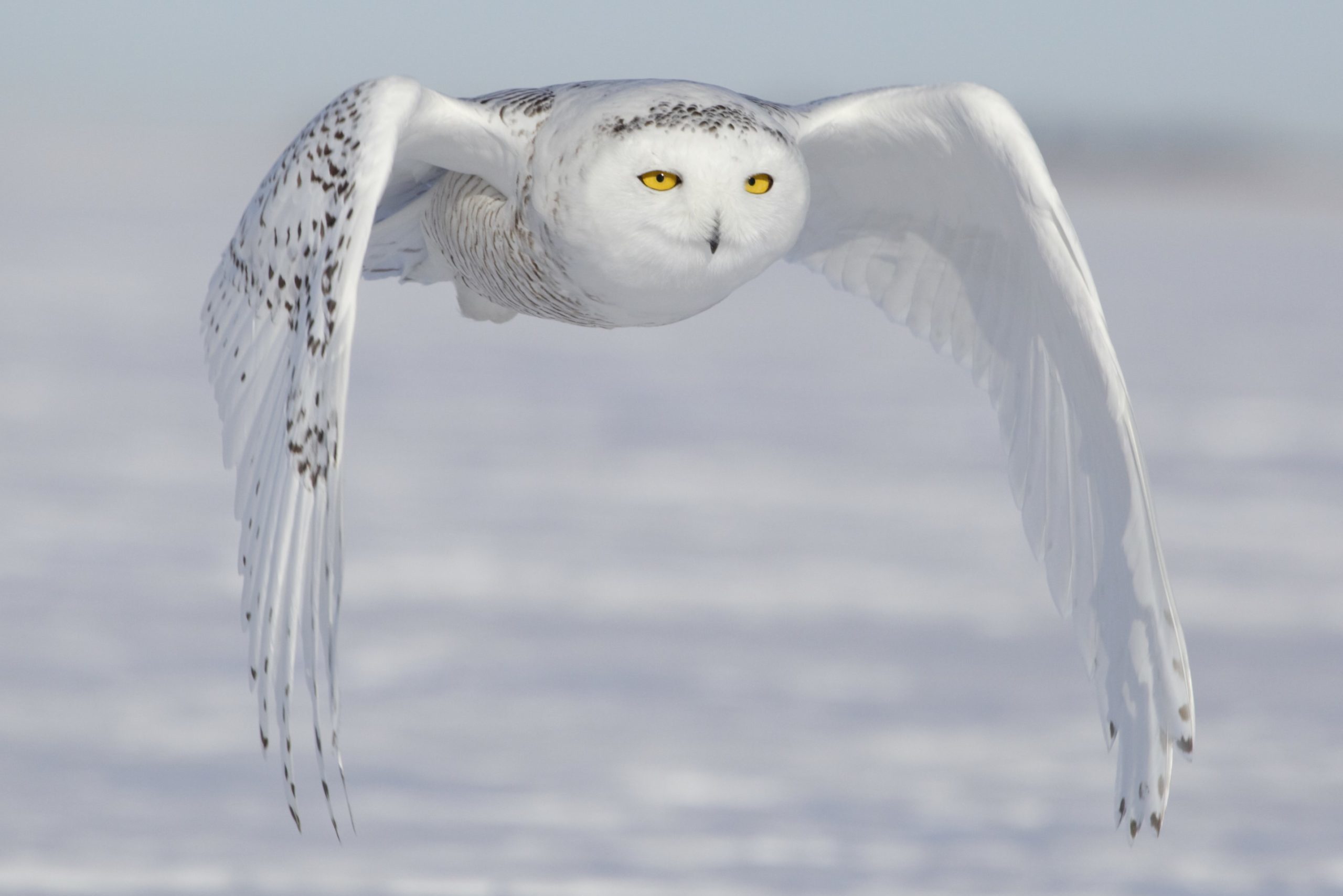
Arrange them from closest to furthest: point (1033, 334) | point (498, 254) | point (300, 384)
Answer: point (300, 384)
point (498, 254)
point (1033, 334)

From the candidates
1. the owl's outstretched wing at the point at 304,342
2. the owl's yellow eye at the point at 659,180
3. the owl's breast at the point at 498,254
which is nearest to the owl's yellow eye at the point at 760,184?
the owl's yellow eye at the point at 659,180

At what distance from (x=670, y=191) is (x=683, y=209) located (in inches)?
1.7

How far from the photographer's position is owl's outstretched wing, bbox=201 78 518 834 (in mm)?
3307

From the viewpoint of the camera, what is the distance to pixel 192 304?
27.0 m

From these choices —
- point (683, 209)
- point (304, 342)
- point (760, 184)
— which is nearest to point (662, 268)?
point (683, 209)

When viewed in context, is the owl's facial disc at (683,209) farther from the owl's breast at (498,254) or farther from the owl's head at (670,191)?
the owl's breast at (498,254)

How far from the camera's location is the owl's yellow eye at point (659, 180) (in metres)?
3.49

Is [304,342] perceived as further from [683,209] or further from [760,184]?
[760,184]

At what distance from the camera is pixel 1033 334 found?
14.2 feet

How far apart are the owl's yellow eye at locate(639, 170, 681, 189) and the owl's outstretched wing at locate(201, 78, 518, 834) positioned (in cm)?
45

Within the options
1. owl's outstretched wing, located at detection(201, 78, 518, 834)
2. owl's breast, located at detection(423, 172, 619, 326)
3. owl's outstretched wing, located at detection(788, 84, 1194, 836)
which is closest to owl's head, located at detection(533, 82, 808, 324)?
owl's breast, located at detection(423, 172, 619, 326)

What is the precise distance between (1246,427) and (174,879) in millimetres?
13458

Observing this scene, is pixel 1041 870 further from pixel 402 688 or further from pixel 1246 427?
pixel 1246 427

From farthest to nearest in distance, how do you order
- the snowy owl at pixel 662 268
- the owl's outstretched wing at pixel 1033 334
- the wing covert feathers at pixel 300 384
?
the owl's outstretched wing at pixel 1033 334
the snowy owl at pixel 662 268
the wing covert feathers at pixel 300 384
